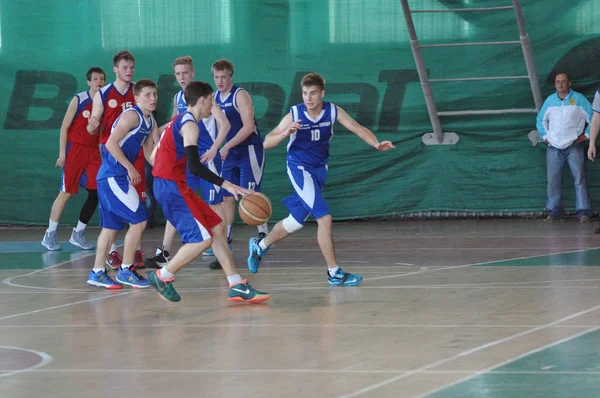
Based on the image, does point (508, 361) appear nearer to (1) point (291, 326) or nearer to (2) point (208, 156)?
(1) point (291, 326)

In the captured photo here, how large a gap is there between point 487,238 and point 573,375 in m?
7.41

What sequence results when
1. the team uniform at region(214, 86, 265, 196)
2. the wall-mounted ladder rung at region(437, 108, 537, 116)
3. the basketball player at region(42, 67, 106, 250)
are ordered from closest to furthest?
1. the team uniform at region(214, 86, 265, 196)
2. the basketball player at region(42, 67, 106, 250)
3. the wall-mounted ladder rung at region(437, 108, 537, 116)

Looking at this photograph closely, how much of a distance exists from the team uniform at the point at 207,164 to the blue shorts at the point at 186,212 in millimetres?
2278

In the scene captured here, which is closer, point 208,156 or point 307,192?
point 307,192

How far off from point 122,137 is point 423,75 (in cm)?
591

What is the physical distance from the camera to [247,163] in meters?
Answer: 11.1

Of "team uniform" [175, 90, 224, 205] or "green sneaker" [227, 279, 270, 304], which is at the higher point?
"team uniform" [175, 90, 224, 205]

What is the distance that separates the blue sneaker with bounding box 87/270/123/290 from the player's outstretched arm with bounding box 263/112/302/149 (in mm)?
1791

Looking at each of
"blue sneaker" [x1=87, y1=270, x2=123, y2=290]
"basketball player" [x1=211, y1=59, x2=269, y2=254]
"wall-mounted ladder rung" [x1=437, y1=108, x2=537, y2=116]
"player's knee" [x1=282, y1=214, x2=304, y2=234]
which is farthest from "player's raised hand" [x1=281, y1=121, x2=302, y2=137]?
"wall-mounted ladder rung" [x1=437, y1=108, x2=537, y2=116]

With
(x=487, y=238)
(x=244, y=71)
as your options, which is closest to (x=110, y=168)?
(x=487, y=238)

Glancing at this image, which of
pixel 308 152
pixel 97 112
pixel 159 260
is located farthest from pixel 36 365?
pixel 97 112

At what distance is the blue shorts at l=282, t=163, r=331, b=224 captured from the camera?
29.7 ft

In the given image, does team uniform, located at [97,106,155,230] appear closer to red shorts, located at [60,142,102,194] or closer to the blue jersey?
the blue jersey

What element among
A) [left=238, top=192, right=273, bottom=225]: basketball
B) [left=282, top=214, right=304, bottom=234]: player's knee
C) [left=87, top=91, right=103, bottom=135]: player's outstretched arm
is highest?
[left=87, top=91, right=103, bottom=135]: player's outstretched arm
